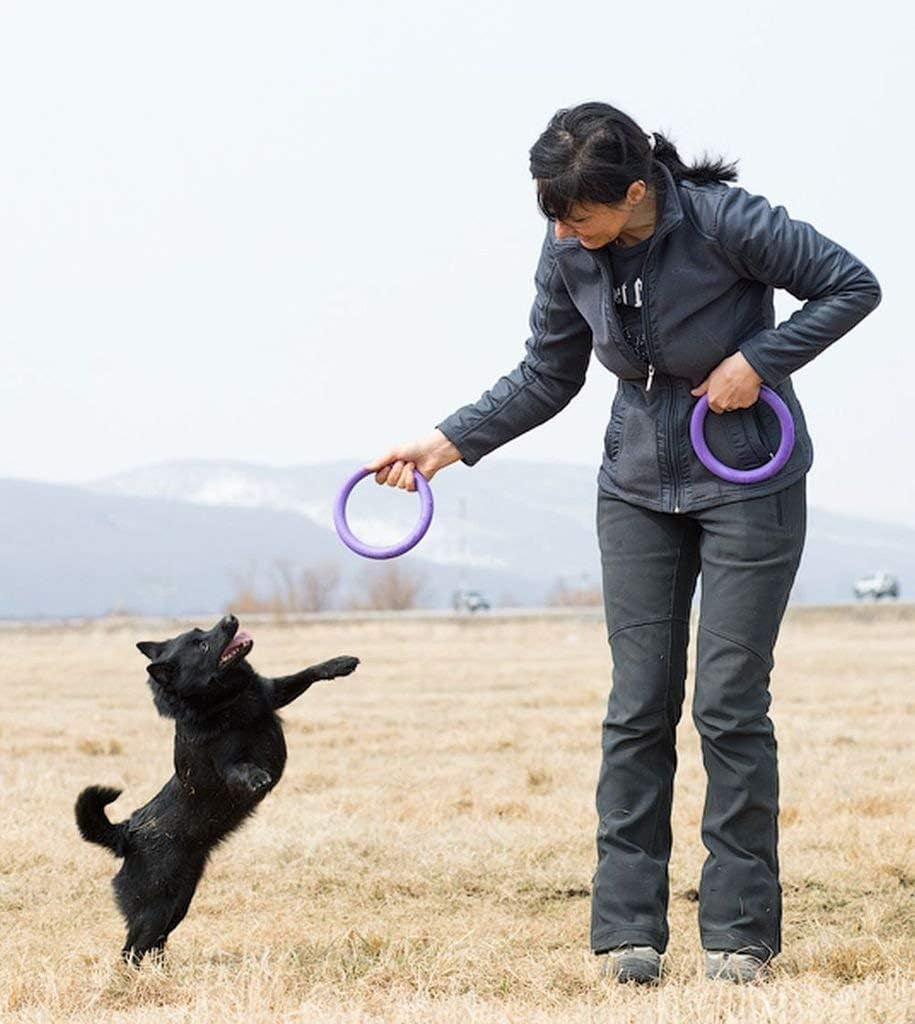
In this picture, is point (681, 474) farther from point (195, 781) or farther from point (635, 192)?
point (195, 781)

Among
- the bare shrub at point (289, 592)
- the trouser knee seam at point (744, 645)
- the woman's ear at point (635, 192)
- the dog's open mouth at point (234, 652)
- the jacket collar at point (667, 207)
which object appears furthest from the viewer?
the bare shrub at point (289, 592)

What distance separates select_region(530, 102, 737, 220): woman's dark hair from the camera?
3.81 m

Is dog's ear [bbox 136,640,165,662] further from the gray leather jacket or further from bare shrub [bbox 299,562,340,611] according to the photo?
bare shrub [bbox 299,562,340,611]

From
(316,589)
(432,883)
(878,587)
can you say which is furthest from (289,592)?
(432,883)

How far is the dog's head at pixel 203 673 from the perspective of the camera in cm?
481

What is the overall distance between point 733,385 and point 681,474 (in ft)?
0.92

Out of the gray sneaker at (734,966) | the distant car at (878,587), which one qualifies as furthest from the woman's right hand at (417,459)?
the distant car at (878,587)

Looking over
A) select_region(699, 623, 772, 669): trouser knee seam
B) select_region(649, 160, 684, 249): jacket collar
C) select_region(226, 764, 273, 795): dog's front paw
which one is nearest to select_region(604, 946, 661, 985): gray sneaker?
select_region(699, 623, 772, 669): trouser knee seam

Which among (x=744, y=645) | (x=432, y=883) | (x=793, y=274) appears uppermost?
(x=793, y=274)

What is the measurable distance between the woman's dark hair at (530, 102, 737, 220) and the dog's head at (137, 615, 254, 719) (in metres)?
1.67

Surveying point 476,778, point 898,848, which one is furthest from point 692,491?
point 476,778

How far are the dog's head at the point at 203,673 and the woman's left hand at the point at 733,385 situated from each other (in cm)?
158

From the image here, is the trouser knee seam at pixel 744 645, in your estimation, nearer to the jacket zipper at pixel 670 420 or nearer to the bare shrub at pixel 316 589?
Answer: the jacket zipper at pixel 670 420

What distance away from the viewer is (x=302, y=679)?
4.94m
